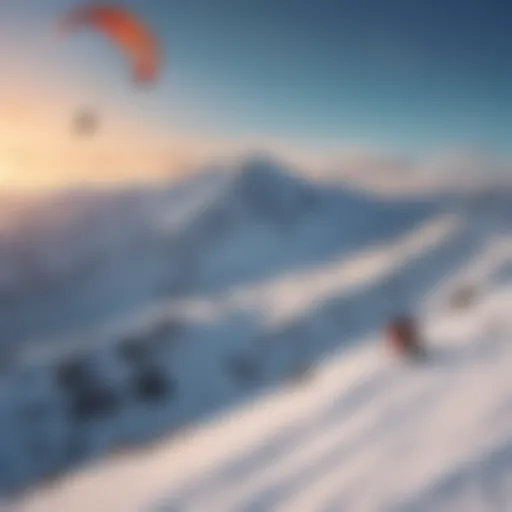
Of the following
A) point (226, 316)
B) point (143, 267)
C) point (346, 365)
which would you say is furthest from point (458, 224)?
point (346, 365)

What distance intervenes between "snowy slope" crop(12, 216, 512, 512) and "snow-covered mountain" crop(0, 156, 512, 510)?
0.11 meters

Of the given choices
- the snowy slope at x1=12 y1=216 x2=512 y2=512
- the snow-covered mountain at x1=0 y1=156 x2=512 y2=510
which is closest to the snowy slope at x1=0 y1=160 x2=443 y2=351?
the snow-covered mountain at x1=0 y1=156 x2=512 y2=510

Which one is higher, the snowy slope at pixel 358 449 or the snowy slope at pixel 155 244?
the snowy slope at pixel 155 244

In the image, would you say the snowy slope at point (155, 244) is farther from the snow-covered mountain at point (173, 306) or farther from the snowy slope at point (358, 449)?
the snowy slope at point (358, 449)

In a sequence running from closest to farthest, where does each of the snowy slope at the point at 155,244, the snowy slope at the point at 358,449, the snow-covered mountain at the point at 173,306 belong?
1. the snowy slope at the point at 358,449
2. the snow-covered mountain at the point at 173,306
3. the snowy slope at the point at 155,244

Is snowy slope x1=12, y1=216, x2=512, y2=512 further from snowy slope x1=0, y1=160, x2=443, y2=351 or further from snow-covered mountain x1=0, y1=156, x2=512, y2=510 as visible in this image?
snowy slope x1=0, y1=160, x2=443, y2=351

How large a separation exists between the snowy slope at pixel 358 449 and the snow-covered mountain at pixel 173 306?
0.35 ft

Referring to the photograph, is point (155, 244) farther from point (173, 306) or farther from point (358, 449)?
point (358, 449)

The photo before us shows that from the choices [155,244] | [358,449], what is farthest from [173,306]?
[358,449]

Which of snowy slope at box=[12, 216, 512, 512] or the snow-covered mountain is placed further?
the snow-covered mountain

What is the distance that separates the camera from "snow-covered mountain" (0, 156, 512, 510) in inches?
1089

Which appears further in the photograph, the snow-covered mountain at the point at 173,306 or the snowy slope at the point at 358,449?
the snow-covered mountain at the point at 173,306

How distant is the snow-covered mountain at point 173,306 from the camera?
27.7m

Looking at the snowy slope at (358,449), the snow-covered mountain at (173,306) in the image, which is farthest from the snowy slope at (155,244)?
the snowy slope at (358,449)
